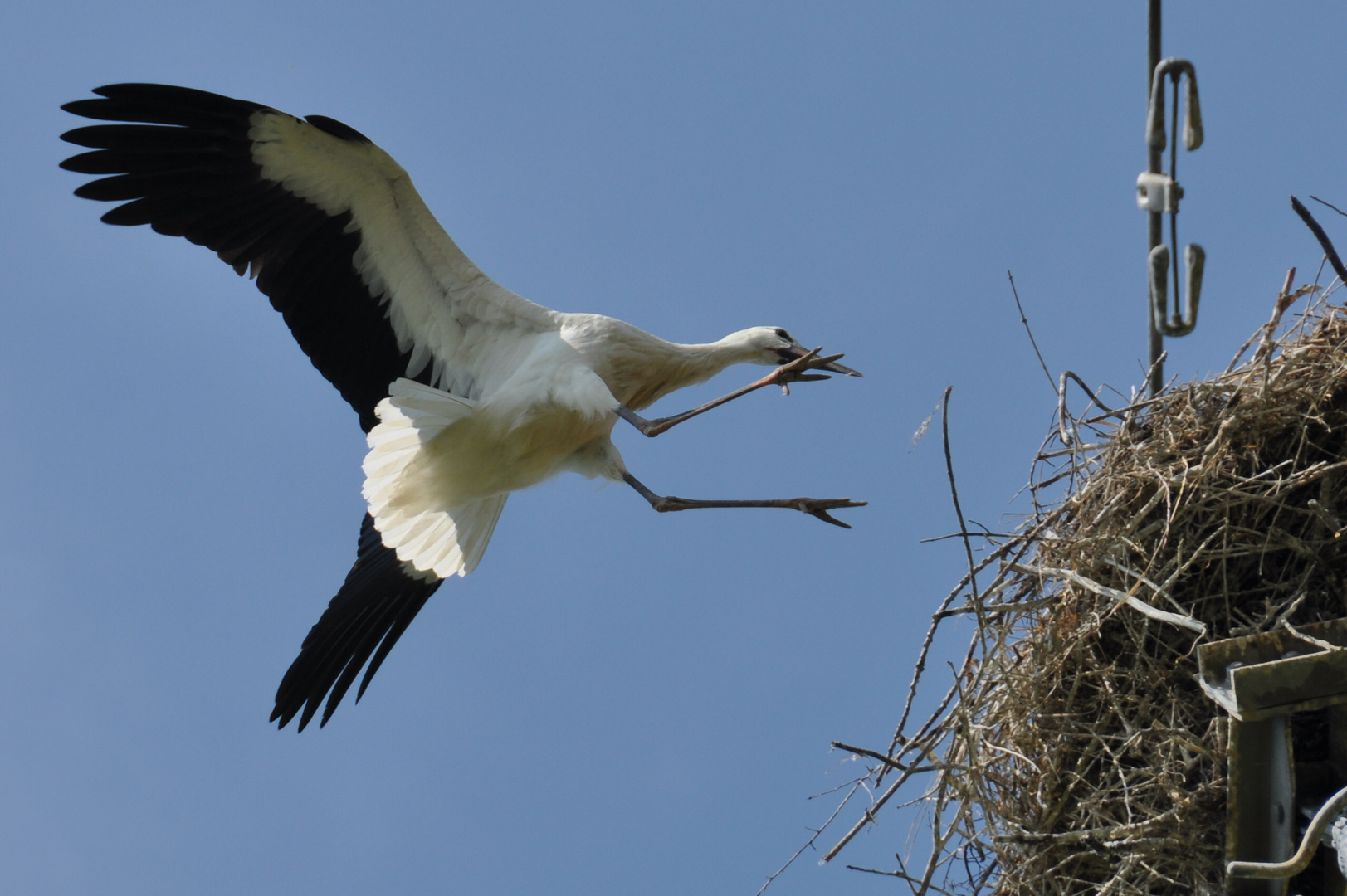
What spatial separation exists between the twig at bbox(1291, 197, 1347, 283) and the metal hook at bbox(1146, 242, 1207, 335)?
0.30m

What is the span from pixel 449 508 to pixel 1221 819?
2321 mm

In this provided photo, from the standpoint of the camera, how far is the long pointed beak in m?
3.69

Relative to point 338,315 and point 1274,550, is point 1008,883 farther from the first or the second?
point 338,315

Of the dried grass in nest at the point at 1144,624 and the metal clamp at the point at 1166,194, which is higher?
the metal clamp at the point at 1166,194

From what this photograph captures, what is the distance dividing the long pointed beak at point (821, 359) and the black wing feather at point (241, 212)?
1.09 metres

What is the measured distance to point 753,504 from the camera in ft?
12.1

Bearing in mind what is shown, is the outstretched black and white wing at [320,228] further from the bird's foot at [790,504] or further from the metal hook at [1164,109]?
the metal hook at [1164,109]

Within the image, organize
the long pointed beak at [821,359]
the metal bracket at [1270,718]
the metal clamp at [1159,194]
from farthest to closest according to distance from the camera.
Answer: the long pointed beak at [821,359], the metal clamp at [1159,194], the metal bracket at [1270,718]

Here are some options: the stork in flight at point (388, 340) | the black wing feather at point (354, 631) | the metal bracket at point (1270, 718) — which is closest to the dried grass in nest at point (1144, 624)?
the metal bracket at point (1270, 718)

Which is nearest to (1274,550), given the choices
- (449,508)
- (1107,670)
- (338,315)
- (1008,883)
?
(1107,670)

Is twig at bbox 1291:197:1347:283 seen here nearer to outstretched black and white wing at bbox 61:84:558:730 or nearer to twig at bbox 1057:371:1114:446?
twig at bbox 1057:371:1114:446

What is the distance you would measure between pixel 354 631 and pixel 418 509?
16.1 inches

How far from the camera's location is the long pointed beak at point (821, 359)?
12.1ft

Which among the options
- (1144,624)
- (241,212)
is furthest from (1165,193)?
(241,212)
